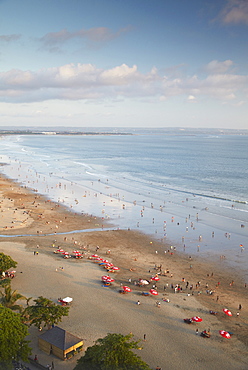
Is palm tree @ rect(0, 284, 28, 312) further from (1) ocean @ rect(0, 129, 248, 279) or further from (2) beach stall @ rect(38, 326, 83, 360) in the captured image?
(1) ocean @ rect(0, 129, 248, 279)

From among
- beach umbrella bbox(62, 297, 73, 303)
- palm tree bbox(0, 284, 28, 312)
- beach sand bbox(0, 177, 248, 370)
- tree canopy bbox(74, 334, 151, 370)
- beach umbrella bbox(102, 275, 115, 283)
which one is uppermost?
tree canopy bbox(74, 334, 151, 370)

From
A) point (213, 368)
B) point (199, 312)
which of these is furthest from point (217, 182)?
point (213, 368)

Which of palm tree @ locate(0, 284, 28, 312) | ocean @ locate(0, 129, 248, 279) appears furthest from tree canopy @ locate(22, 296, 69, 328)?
ocean @ locate(0, 129, 248, 279)

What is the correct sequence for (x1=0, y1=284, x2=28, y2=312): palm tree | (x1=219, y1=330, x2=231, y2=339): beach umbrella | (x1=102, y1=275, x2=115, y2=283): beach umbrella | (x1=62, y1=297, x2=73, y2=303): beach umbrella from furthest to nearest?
(x1=102, y1=275, x2=115, y2=283): beach umbrella, (x1=62, y1=297, x2=73, y2=303): beach umbrella, (x1=0, y1=284, x2=28, y2=312): palm tree, (x1=219, y1=330, x2=231, y2=339): beach umbrella

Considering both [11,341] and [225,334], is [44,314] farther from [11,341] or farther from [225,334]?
[225,334]

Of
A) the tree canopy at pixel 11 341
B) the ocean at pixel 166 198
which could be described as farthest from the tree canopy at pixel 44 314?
the ocean at pixel 166 198

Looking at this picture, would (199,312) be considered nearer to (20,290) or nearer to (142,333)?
(142,333)
